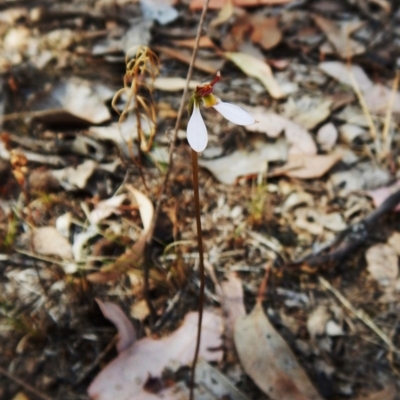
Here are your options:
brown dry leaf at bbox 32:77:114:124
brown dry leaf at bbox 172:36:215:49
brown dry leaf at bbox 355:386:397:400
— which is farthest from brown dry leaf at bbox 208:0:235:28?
brown dry leaf at bbox 355:386:397:400

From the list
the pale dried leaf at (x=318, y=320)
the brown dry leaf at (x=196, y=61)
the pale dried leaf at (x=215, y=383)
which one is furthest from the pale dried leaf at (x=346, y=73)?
the pale dried leaf at (x=215, y=383)

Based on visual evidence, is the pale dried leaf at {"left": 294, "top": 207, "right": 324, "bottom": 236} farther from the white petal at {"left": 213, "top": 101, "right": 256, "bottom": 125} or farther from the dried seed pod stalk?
the white petal at {"left": 213, "top": 101, "right": 256, "bottom": 125}

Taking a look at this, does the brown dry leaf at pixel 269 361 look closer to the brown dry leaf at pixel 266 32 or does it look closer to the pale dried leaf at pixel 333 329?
the pale dried leaf at pixel 333 329

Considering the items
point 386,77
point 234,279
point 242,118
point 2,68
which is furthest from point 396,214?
point 2,68

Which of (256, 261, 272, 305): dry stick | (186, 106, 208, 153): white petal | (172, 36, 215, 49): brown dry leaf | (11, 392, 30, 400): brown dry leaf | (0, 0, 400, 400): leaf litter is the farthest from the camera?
(172, 36, 215, 49): brown dry leaf

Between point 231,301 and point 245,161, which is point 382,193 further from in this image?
point 231,301

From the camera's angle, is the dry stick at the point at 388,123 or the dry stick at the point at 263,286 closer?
the dry stick at the point at 263,286
